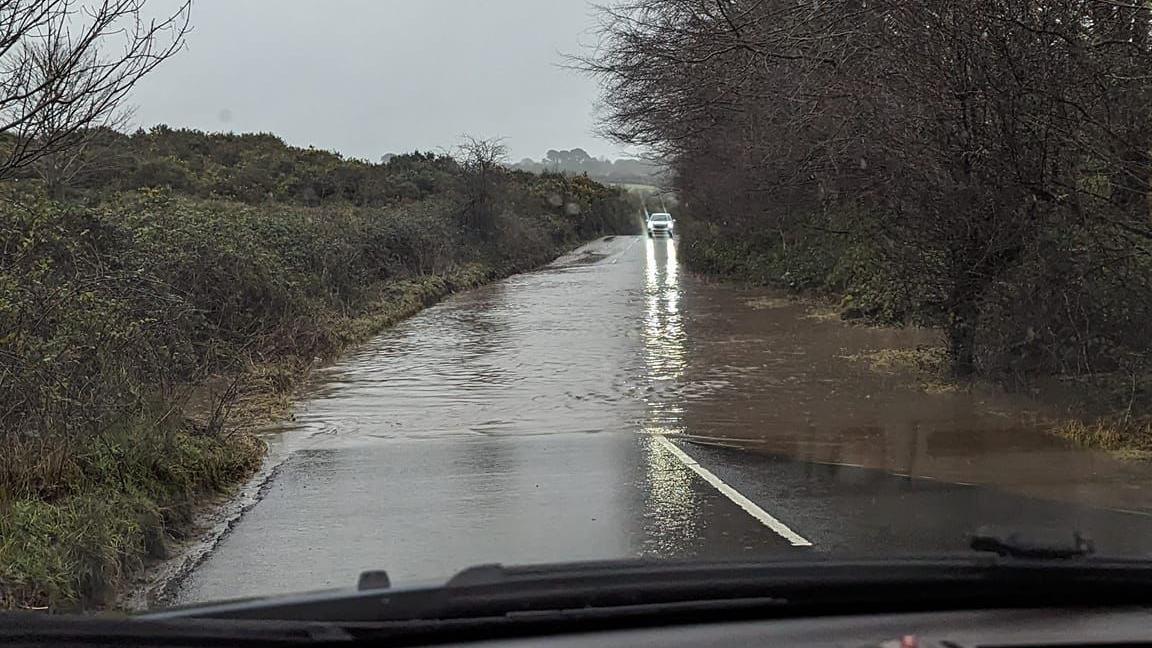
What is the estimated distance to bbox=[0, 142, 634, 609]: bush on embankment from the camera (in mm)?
6332

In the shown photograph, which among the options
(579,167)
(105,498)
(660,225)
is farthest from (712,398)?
(579,167)

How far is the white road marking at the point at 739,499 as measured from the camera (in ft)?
22.9

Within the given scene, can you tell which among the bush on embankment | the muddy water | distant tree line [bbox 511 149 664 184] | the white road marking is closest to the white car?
distant tree line [bbox 511 149 664 184]

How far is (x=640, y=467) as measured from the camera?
9297 millimetres

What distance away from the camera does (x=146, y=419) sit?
8.32 metres

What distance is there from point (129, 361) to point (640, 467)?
426 centimetres

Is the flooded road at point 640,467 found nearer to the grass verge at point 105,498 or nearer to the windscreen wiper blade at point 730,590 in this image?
the grass verge at point 105,498

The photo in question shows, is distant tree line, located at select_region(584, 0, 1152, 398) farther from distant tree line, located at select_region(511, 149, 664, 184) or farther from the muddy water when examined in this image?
distant tree line, located at select_region(511, 149, 664, 184)

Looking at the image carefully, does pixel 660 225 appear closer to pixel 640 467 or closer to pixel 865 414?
pixel 865 414

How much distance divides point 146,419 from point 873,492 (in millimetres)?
5436

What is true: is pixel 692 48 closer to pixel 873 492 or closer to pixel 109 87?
pixel 873 492

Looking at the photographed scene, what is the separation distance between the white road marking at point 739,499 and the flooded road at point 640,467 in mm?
27

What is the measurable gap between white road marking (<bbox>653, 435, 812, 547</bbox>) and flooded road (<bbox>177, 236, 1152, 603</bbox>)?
0.09 feet

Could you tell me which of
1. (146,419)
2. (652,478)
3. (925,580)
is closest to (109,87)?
(146,419)
